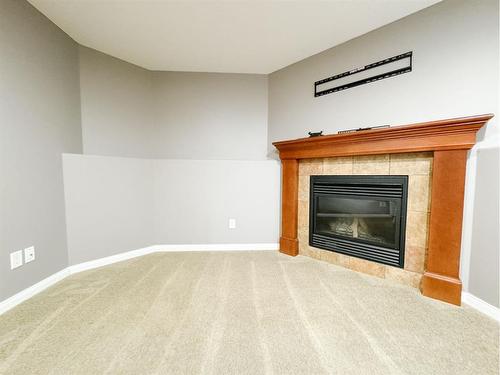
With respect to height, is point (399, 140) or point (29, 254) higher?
point (399, 140)

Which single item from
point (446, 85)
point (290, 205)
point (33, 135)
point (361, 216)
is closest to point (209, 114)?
point (290, 205)

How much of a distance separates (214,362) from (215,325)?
27 cm

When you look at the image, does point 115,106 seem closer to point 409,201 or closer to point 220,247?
point 220,247

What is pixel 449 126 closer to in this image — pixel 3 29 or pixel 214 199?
pixel 214 199

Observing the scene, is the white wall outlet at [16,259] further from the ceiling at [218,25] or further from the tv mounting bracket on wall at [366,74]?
the tv mounting bracket on wall at [366,74]

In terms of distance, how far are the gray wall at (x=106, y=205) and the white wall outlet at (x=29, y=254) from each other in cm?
35

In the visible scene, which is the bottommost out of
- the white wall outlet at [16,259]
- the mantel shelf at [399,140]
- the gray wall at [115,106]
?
the white wall outlet at [16,259]

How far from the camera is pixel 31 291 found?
172 cm

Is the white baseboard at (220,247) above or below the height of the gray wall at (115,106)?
below

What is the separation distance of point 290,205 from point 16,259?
2.47m

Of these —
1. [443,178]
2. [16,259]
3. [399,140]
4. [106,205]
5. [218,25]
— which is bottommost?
[16,259]

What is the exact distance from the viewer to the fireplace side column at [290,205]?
2613 mm

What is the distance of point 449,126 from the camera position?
62.1 inches

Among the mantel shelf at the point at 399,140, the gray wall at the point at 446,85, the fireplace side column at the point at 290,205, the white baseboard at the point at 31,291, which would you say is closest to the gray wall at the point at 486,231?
the gray wall at the point at 446,85
